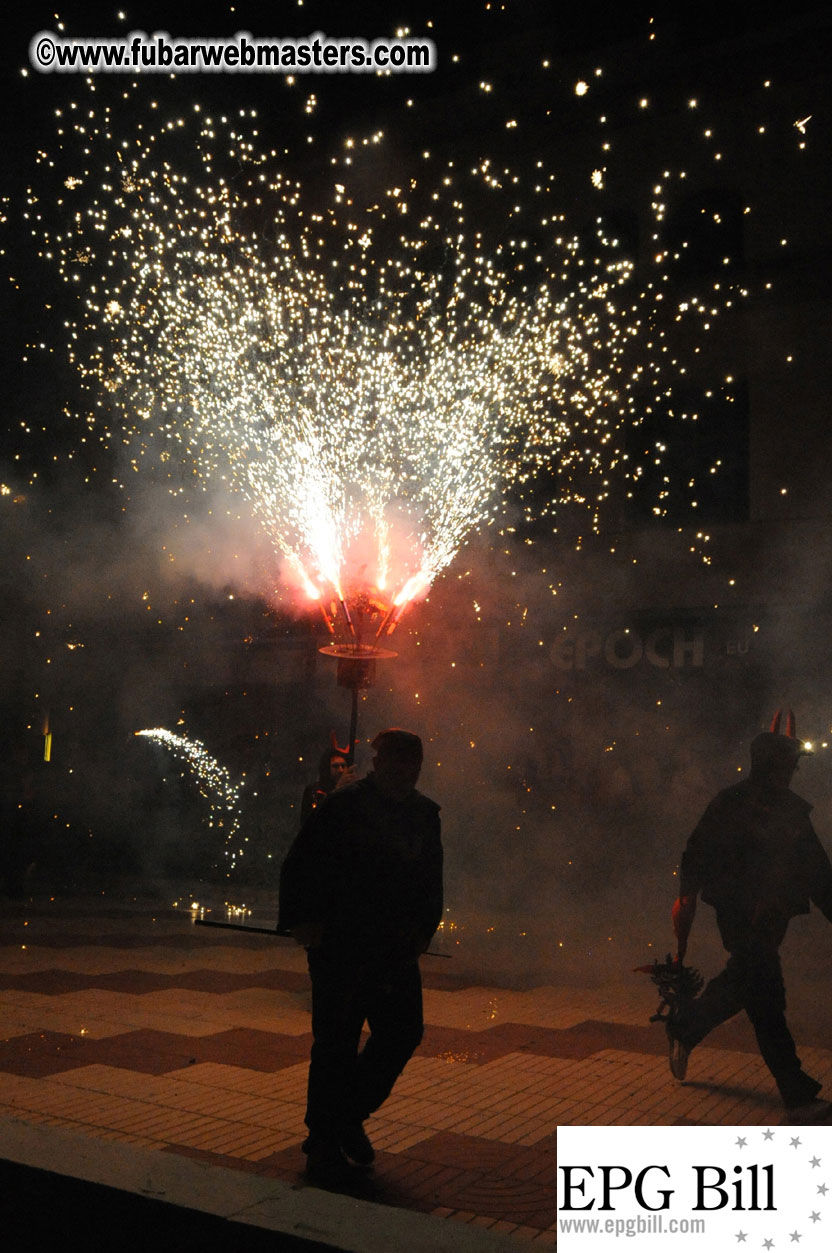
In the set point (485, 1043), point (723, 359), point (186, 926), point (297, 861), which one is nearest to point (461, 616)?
point (723, 359)

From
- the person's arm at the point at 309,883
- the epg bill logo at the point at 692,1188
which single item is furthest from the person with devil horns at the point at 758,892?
the person's arm at the point at 309,883

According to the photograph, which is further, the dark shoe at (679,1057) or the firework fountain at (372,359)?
the firework fountain at (372,359)

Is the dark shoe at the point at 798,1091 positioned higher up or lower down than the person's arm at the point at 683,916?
lower down

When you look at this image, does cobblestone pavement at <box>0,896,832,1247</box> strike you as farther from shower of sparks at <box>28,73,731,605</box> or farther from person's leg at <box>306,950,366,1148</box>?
shower of sparks at <box>28,73,731,605</box>

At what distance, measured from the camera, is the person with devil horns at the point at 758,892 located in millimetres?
4498

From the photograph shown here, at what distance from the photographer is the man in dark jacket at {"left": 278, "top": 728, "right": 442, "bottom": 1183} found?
3734 mm

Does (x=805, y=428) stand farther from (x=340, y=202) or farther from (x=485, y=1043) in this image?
(x=485, y=1043)

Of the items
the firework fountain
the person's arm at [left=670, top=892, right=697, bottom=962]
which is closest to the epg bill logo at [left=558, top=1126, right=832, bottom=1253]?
the person's arm at [left=670, top=892, right=697, bottom=962]

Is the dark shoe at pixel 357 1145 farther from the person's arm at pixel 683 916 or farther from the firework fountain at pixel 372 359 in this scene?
the firework fountain at pixel 372 359

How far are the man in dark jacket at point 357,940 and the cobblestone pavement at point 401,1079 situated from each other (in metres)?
0.29

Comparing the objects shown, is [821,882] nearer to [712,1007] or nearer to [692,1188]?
[712,1007]

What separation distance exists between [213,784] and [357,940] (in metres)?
11.3

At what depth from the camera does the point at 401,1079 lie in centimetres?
499

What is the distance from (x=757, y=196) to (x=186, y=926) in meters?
9.50
